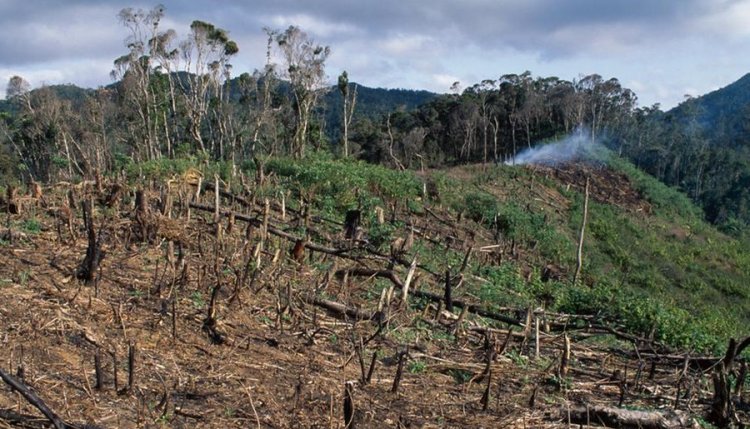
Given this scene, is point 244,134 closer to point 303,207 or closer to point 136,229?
point 303,207

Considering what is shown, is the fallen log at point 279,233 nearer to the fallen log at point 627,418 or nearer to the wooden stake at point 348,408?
the fallen log at point 627,418

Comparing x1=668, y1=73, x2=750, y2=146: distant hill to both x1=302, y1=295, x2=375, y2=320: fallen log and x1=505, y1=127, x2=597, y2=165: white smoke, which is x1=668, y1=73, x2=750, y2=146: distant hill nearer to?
x1=505, y1=127, x2=597, y2=165: white smoke

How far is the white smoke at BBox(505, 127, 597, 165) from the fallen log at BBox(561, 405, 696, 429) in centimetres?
2560

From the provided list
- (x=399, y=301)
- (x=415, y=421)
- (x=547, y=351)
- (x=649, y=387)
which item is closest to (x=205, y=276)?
(x=399, y=301)

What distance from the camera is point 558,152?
108 feet

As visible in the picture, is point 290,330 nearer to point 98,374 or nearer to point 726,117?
point 98,374

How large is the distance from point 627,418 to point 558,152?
97.0 ft

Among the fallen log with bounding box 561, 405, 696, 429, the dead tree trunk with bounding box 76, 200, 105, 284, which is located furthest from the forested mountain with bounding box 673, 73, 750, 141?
the dead tree trunk with bounding box 76, 200, 105, 284

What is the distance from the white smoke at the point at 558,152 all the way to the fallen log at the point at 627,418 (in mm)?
25598

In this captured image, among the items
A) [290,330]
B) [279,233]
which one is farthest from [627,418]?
[279,233]

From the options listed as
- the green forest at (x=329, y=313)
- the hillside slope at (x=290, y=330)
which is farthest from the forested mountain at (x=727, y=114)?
the hillside slope at (x=290, y=330)

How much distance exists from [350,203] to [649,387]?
8698mm

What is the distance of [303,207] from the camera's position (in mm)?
11867

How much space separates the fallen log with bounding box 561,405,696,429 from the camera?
184 inches
